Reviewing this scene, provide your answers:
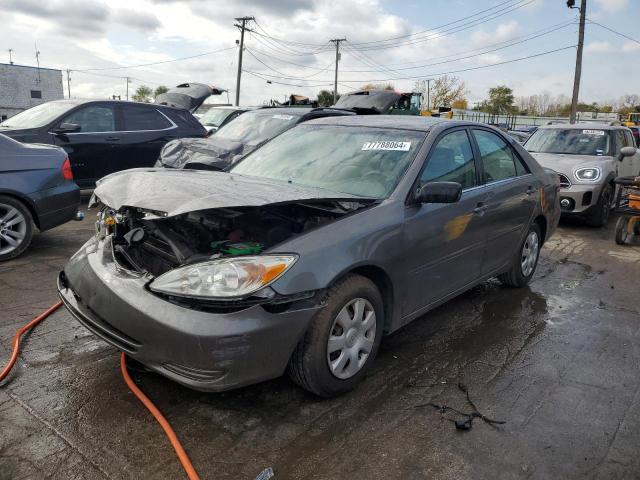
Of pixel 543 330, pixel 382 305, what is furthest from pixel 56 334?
pixel 543 330

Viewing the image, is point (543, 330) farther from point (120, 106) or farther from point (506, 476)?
point (120, 106)

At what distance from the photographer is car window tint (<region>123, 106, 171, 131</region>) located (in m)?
8.66

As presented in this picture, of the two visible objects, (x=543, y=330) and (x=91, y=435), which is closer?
(x=91, y=435)

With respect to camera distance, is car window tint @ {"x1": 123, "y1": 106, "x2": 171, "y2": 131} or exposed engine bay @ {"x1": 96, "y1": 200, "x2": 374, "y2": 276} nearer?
exposed engine bay @ {"x1": 96, "y1": 200, "x2": 374, "y2": 276}

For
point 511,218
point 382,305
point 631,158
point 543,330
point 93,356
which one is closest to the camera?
point 382,305

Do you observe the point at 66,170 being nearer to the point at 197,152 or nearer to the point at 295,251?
the point at 197,152

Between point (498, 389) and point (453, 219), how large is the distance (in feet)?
3.96

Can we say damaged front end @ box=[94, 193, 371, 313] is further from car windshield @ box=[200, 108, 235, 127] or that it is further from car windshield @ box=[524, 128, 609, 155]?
car windshield @ box=[200, 108, 235, 127]

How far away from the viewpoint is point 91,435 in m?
2.59

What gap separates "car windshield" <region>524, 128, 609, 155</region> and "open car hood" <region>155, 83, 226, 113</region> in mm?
7769

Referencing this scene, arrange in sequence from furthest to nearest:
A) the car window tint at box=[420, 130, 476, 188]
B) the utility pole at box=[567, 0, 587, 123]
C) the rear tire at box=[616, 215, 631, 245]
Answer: the utility pole at box=[567, 0, 587, 123]
the rear tire at box=[616, 215, 631, 245]
the car window tint at box=[420, 130, 476, 188]

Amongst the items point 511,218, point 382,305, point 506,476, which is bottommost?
point 506,476

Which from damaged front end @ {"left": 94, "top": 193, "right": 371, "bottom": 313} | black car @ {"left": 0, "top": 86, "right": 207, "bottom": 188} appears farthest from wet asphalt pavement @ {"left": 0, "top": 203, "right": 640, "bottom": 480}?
black car @ {"left": 0, "top": 86, "right": 207, "bottom": 188}

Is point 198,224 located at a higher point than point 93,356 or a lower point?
higher
